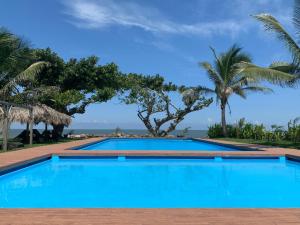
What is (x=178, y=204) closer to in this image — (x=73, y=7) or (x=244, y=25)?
(x=73, y=7)

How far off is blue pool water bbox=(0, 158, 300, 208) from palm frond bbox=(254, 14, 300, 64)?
4.92 metres

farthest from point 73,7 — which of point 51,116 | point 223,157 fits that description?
point 223,157

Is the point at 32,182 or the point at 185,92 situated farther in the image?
the point at 185,92

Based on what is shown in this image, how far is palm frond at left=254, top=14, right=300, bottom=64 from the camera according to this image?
14.4m

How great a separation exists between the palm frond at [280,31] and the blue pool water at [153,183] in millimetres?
4921

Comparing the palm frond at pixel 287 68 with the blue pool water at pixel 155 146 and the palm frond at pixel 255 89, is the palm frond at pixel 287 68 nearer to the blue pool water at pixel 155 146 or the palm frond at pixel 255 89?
the blue pool water at pixel 155 146

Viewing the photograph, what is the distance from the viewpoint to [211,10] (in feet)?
58.8

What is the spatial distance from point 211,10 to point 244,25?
78.9 inches

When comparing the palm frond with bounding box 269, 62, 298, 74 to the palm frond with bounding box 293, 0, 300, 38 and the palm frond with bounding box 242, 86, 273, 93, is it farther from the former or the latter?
the palm frond with bounding box 242, 86, 273, 93

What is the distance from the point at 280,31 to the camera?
47.9 ft

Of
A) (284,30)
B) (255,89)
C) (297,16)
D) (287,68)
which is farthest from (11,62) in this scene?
(255,89)

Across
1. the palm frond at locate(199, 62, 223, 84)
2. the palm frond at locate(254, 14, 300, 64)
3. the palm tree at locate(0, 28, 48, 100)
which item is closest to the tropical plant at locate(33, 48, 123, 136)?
the palm tree at locate(0, 28, 48, 100)

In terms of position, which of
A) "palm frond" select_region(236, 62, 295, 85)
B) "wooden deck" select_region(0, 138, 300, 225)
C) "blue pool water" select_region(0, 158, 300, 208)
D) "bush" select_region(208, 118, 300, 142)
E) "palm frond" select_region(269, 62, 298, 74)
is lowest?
"blue pool water" select_region(0, 158, 300, 208)

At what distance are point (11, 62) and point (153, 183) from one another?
837cm
